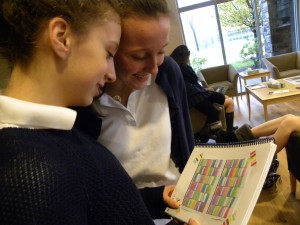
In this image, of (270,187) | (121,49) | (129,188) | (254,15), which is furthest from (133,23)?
(254,15)

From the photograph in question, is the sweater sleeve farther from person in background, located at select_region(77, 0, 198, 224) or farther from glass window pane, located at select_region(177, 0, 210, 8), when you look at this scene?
glass window pane, located at select_region(177, 0, 210, 8)

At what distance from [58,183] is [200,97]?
5.05ft

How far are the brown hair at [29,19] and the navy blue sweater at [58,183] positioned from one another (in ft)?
0.52

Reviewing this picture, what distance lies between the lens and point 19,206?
0.35 meters

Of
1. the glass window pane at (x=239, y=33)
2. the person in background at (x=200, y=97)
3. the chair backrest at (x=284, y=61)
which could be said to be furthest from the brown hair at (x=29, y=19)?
the glass window pane at (x=239, y=33)

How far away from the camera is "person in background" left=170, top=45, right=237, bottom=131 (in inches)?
73.4

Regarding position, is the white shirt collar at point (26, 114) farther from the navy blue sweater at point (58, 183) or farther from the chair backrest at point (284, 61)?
the chair backrest at point (284, 61)

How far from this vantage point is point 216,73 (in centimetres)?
618

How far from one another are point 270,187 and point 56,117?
2711 mm

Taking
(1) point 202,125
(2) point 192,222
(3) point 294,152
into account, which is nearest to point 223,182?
(2) point 192,222

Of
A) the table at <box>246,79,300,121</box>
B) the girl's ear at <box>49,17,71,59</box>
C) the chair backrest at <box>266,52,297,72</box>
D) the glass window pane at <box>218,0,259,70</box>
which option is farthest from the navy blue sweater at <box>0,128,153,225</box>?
the glass window pane at <box>218,0,259,70</box>

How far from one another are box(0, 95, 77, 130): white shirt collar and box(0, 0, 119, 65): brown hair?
85 millimetres

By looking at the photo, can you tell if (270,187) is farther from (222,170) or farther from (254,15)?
(254,15)

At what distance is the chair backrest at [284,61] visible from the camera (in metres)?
5.95
